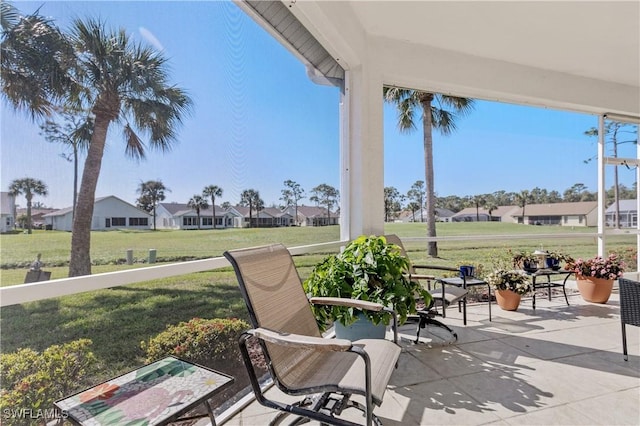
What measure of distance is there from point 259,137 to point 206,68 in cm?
59

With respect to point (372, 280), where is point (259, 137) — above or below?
above

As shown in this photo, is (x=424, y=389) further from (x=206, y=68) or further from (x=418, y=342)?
(x=206, y=68)

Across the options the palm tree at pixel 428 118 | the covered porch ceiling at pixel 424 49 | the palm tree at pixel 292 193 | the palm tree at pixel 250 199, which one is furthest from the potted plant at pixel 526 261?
the palm tree at pixel 250 199

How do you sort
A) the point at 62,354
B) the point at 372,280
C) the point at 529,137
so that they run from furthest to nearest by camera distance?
the point at 529,137
the point at 372,280
the point at 62,354

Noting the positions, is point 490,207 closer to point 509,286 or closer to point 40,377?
point 509,286

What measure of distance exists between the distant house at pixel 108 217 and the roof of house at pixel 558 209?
4908 millimetres

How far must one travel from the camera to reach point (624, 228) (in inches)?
208

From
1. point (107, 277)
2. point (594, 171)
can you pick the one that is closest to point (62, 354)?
point (107, 277)

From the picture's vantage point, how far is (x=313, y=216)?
3.10 m

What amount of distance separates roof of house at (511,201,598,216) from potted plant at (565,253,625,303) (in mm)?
840

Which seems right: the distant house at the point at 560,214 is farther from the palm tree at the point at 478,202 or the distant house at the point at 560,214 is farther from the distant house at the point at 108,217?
the distant house at the point at 108,217

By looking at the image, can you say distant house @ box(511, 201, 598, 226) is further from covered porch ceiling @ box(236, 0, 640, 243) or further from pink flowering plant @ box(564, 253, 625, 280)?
covered porch ceiling @ box(236, 0, 640, 243)

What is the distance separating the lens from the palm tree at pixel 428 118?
4.21 metres

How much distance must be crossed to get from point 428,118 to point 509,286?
2.32 meters
